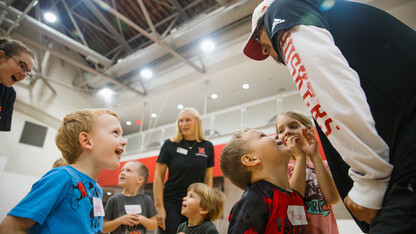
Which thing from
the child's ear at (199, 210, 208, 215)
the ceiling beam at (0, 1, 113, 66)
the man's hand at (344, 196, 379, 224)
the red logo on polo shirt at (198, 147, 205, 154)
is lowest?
the child's ear at (199, 210, 208, 215)

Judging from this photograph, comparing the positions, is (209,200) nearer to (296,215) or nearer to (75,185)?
(296,215)

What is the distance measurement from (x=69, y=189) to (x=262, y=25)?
1131 mm

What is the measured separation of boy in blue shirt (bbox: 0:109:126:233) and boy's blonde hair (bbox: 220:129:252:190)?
0.62 meters

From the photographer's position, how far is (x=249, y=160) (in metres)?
1.39

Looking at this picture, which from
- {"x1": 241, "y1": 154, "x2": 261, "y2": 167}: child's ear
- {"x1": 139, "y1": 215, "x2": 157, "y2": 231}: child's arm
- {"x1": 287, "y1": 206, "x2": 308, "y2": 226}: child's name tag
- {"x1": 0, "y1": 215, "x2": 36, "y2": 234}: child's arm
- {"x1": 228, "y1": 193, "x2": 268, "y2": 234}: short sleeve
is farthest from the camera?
{"x1": 139, "y1": 215, "x2": 157, "y2": 231}: child's arm

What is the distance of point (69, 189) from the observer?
42.1 inches

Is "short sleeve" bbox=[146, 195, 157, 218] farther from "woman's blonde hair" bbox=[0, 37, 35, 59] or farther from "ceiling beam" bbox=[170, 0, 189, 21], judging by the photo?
"ceiling beam" bbox=[170, 0, 189, 21]

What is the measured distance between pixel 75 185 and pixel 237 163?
0.84 metres

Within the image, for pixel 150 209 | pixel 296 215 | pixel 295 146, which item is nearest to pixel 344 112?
pixel 296 215

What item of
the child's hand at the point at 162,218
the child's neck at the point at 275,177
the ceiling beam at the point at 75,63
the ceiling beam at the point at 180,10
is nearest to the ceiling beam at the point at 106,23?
the ceiling beam at the point at 75,63

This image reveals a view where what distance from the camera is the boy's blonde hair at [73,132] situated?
1.30m

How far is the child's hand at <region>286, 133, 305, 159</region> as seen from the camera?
1407 millimetres

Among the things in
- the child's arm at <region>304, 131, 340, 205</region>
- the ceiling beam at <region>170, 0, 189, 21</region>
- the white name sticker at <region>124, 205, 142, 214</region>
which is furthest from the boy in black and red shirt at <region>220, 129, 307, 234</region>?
the ceiling beam at <region>170, 0, 189, 21</region>

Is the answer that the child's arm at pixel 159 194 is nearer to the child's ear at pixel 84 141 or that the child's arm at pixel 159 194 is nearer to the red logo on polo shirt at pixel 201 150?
the red logo on polo shirt at pixel 201 150
